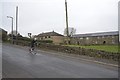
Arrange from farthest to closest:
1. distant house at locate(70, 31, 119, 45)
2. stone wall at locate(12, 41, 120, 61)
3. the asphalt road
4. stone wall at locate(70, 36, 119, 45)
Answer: distant house at locate(70, 31, 119, 45) → stone wall at locate(70, 36, 119, 45) → stone wall at locate(12, 41, 120, 61) → the asphalt road

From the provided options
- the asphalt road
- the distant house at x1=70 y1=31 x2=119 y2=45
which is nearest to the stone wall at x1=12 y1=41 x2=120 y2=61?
the asphalt road

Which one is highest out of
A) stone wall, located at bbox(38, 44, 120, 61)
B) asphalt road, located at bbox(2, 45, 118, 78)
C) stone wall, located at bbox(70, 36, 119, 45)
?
stone wall, located at bbox(70, 36, 119, 45)

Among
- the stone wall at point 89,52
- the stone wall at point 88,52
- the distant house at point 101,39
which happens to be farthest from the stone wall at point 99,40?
the stone wall at point 89,52

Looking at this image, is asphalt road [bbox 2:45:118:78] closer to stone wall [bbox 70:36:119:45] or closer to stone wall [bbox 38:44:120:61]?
stone wall [bbox 38:44:120:61]

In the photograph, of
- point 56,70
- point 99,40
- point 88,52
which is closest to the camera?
point 56,70

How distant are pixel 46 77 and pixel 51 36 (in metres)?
97.4

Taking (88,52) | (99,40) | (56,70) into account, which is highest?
(99,40)

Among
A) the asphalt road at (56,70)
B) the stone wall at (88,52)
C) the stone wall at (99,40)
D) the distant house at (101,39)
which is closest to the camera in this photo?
the asphalt road at (56,70)

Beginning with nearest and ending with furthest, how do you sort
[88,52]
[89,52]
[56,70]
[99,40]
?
[56,70]
[89,52]
[88,52]
[99,40]

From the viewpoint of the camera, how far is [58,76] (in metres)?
11.8

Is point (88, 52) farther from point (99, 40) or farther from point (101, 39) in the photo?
point (99, 40)

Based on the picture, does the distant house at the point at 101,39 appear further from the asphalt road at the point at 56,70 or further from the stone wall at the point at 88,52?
the asphalt road at the point at 56,70

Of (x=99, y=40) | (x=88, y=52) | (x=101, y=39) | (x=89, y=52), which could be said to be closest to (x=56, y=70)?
(x=89, y=52)

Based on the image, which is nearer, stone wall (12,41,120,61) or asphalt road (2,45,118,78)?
asphalt road (2,45,118,78)
